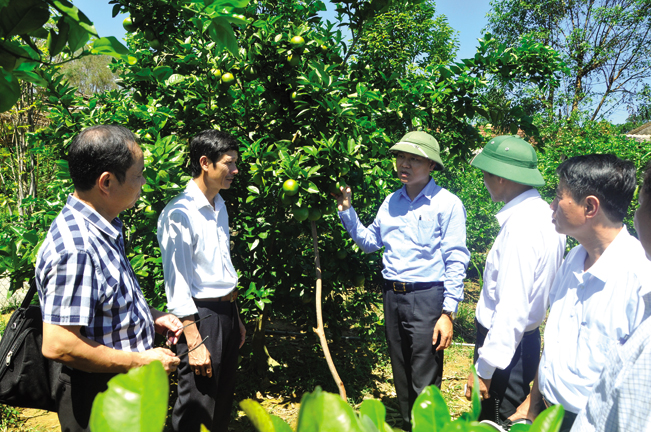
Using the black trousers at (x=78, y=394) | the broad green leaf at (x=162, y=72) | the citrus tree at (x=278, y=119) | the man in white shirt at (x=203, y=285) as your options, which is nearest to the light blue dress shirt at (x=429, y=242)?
the citrus tree at (x=278, y=119)

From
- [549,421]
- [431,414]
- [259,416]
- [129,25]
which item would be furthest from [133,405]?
[129,25]

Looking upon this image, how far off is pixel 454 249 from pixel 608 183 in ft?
3.83

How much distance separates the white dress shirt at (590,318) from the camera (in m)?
1.47

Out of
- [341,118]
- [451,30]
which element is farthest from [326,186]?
[451,30]


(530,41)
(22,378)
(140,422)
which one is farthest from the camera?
(530,41)

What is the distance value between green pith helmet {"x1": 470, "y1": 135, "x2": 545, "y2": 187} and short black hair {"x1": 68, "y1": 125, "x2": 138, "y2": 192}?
71.5 inches

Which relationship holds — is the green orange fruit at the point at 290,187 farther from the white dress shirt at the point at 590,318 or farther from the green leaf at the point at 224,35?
the white dress shirt at the point at 590,318

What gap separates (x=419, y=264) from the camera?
2688 millimetres

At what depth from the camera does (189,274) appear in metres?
2.11

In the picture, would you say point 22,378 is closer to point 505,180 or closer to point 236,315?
point 236,315

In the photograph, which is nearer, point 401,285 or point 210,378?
point 210,378

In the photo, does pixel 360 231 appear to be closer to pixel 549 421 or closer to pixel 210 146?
pixel 210 146

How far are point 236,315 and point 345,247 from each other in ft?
3.91

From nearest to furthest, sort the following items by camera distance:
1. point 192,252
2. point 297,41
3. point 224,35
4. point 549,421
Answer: point 549,421
point 224,35
point 192,252
point 297,41
